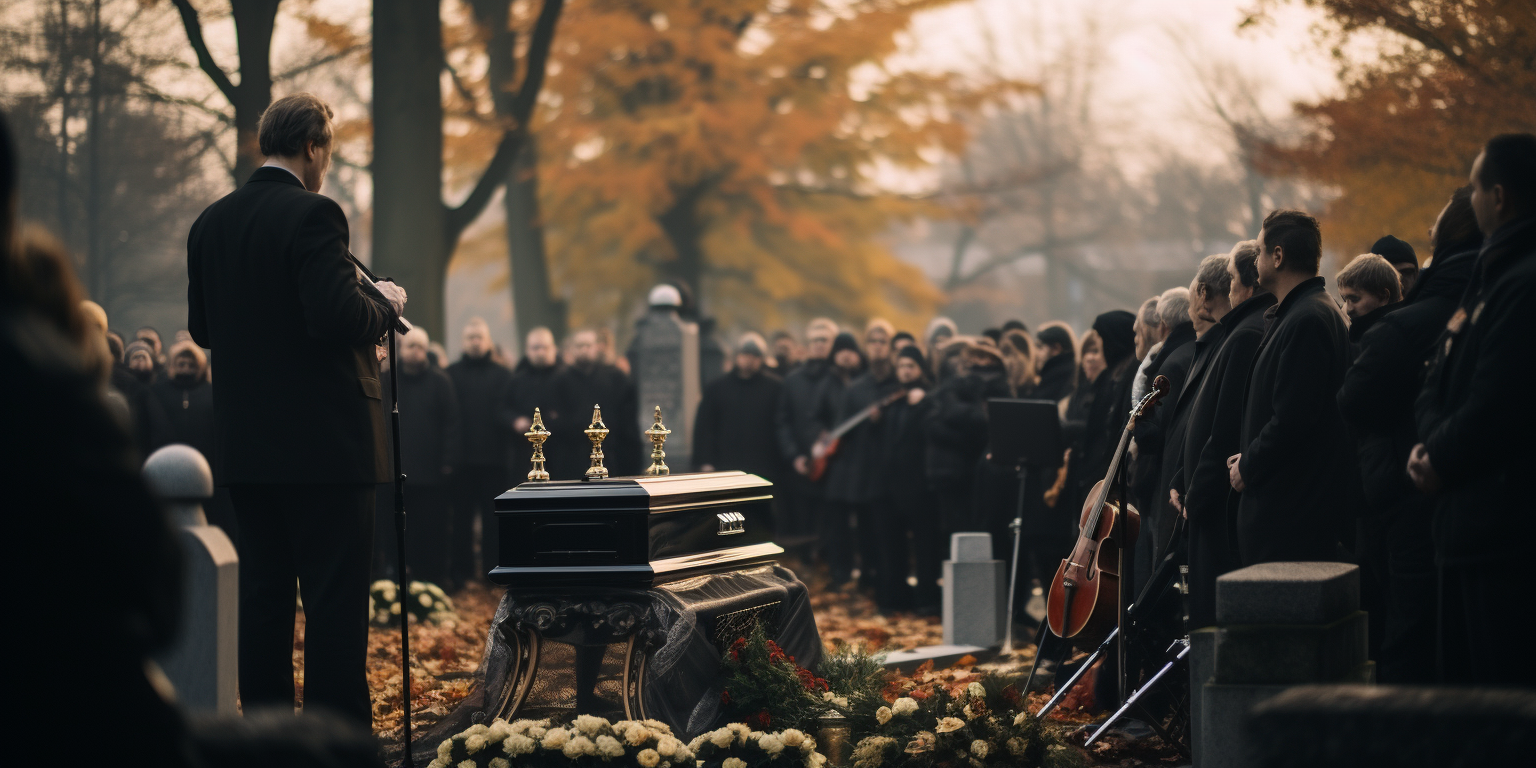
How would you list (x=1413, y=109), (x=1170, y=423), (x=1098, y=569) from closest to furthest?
1. (x=1098, y=569)
2. (x=1170, y=423)
3. (x=1413, y=109)

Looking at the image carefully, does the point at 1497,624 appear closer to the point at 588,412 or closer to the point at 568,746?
the point at 568,746

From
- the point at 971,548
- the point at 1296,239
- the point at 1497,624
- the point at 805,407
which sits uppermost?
the point at 1296,239

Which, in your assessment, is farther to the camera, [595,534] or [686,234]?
[686,234]

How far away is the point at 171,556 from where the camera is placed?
2.40m

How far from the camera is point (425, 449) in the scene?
13.6 meters

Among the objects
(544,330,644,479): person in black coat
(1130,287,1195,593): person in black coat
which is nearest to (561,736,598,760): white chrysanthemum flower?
(1130,287,1195,593): person in black coat

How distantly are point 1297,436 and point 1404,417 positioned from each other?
400 mm

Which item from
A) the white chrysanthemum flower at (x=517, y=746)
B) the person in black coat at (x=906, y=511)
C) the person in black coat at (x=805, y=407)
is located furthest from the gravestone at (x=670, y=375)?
the white chrysanthemum flower at (x=517, y=746)

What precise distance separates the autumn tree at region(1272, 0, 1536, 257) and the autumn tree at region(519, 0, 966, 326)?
35.7 ft

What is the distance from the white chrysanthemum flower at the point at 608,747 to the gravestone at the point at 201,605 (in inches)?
52.7

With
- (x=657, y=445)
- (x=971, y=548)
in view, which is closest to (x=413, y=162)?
(x=971, y=548)

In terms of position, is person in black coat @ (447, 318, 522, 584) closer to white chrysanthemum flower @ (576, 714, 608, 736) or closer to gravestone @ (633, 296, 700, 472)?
gravestone @ (633, 296, 700, 472)

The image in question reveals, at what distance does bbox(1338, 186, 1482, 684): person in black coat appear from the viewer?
567cm

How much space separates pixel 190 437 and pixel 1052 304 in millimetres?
41601
